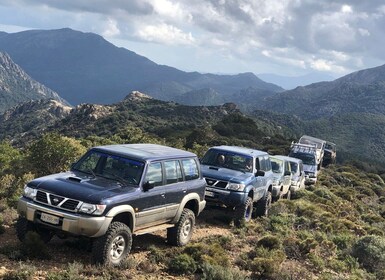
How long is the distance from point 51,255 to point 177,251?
265 centimetres

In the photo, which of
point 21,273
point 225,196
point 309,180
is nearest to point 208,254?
point 225,196

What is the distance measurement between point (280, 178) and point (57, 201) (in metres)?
11.6

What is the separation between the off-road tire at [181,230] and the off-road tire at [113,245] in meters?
1.83

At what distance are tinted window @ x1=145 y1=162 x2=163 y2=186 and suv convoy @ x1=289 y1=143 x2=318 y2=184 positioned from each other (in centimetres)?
2031

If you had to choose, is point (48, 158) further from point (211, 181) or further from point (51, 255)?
point (51, 255)

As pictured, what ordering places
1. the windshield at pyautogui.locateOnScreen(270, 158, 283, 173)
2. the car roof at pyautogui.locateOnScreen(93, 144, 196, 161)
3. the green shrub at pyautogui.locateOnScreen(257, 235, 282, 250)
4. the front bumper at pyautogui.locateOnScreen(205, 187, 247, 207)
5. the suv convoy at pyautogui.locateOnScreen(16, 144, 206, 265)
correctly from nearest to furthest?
the suv convoy at pyautogui.locateOnScreen(16, 144, 206, 265) < the car roof at pyautogui.locateOnScreen(93, 144, 196, 161) < the green shrub at pyautogui.locateOnScreen(257, 235, 282, 250) < the front bumper at pyautogui.locateOnScreen(205, 187, 247, 207) < the windshield at pyautogui.locateOnScreen(270, 158, 283, 173)

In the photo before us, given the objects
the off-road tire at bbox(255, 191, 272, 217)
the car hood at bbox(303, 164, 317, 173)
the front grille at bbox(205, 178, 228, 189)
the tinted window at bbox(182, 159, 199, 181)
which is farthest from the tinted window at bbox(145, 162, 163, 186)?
the car hood at bbox(303, 164, 317, 173)

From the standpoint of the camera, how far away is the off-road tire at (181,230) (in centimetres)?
950

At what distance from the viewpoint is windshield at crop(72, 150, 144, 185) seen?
838 cm

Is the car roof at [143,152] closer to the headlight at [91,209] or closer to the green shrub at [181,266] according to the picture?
the headlight at [91,209]

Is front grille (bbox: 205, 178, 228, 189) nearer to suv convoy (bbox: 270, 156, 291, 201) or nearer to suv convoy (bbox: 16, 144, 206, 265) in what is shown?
suv convoy (bbox: 16, 144, 206, 265)

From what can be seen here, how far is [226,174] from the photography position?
41.2ft


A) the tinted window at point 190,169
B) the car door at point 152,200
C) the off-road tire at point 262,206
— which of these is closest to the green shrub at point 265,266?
the car door at point 152,200

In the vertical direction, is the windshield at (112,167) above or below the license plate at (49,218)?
above
